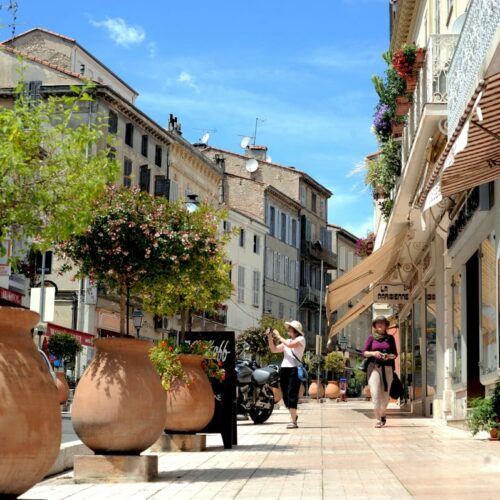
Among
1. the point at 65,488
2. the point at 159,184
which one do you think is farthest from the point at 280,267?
the point at 65,488

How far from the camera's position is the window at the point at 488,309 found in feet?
44.8

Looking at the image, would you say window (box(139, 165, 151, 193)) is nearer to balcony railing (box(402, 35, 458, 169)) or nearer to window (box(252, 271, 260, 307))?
window (box(252, 271, 260, 307))

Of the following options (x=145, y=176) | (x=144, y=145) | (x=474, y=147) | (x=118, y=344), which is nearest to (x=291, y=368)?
(x=474, y=147)

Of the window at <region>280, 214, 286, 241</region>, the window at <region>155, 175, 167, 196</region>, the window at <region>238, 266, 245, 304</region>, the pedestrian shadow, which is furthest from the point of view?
the window at <region>280, 214, 286, 241</region>

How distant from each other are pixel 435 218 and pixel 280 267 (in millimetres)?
62226

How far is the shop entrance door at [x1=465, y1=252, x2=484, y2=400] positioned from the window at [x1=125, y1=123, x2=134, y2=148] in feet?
128

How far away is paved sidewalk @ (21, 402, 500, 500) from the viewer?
290 inches

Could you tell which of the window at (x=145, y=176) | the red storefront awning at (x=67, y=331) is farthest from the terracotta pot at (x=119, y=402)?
the window at (x=145, y=176)

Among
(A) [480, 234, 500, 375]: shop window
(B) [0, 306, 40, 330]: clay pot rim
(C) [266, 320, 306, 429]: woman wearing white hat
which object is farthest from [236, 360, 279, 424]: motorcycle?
(B) [0, 306, 40, 330]: clay pot rim

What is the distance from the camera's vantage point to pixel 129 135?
5500 centimetres

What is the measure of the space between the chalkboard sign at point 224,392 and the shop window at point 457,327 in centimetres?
622

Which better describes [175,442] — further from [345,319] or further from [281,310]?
[281,310]

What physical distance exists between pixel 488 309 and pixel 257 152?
7000 cm

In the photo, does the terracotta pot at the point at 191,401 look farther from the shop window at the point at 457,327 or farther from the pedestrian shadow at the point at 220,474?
the shop window at the point at 457,327
